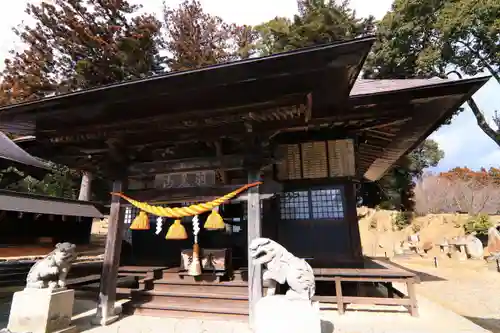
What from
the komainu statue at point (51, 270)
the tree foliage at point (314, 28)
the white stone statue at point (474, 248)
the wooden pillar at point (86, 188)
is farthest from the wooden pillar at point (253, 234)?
the white stone statue at point (474, 248)

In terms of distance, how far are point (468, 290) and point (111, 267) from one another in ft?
35.7

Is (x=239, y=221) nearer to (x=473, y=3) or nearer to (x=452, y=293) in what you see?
(x=452, y=293)

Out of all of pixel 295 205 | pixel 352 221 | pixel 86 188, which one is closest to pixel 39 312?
pixel 295 205

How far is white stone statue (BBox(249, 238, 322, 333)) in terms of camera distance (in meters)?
3.75

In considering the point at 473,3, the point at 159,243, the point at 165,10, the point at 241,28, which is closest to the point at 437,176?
the point at 473,3

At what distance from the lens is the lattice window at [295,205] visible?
7.43m

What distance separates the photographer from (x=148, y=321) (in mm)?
5387

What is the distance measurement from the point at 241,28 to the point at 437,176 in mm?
31152

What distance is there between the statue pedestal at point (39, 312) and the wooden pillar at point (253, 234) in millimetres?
3064

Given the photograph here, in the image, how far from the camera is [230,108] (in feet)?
15.0

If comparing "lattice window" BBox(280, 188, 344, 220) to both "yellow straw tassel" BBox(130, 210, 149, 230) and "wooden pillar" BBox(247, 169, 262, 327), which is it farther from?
"yellow straw tassel" BBox(130, 210, 149, 230)

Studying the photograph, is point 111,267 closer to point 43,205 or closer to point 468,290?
point 43,205

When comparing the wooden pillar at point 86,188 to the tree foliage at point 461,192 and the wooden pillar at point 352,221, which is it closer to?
the wooden pillar at point 352,221

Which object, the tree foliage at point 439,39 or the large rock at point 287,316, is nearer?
the large rock at point 287,316
